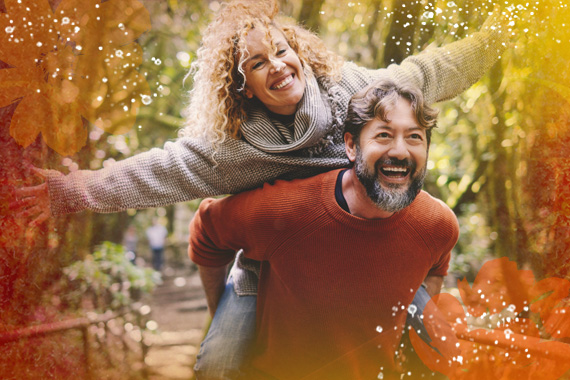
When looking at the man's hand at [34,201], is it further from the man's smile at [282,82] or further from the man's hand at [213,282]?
the man's smile at [282,82]

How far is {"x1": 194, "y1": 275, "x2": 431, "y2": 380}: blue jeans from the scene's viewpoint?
1047 millimetres

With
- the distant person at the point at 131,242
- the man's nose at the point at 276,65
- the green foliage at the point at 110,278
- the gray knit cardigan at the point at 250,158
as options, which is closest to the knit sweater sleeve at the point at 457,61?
the gray knit cardigan at the point at 250,158

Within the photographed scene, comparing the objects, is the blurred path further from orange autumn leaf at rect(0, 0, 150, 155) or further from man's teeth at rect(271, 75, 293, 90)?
man's teeth at rect(271, 75, 293, 90)

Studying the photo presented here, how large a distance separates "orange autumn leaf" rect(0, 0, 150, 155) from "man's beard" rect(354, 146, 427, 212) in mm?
612

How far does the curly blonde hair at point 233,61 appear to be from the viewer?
0.92m

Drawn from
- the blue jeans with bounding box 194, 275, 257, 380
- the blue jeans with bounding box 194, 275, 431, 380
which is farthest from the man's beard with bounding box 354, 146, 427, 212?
the blue jeans with bounding box 194, 275, 257, 380

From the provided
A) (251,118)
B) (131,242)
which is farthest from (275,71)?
(131,242)

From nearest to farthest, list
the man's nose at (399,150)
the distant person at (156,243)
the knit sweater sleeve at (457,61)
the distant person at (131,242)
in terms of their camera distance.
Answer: the man's nose at (399,150) < the knit sweater sleeve at (457,61) < the distant person at (131,242) < the distant person at (156,243)

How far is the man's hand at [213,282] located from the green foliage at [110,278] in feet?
1.01

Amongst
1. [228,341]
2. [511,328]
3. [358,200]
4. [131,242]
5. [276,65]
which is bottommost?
[131,242]

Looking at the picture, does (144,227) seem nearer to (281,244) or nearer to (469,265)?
(281,244)

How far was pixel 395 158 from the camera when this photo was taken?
82 cm

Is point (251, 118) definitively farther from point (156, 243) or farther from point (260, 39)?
point (156, 243)

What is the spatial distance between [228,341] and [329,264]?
1.16ft
